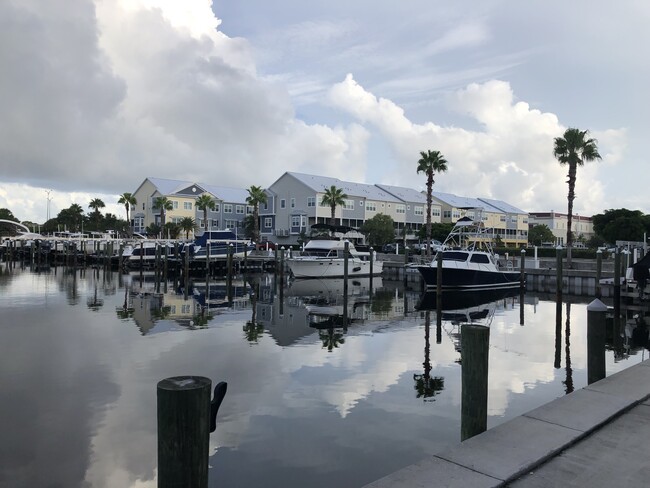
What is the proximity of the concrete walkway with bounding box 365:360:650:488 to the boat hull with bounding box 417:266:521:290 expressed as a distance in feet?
87.0

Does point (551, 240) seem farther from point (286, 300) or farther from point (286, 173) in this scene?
point (286, 300)

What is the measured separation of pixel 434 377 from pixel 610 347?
25.5 feet

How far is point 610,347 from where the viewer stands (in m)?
16.7

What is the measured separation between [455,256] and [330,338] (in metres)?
18.7

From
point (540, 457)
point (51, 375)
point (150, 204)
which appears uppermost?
point (150, 204)

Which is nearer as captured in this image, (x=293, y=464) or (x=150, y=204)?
(x=293, y=464)

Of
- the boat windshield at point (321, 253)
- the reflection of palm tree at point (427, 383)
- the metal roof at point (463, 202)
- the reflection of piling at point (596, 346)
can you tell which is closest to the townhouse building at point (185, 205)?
the metal roof at point (463, 202)

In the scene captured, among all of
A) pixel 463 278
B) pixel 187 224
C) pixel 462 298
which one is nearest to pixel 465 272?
pixel 463 278

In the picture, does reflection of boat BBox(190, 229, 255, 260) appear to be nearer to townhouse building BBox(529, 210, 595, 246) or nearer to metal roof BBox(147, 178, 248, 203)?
metal roof BBox(147, 178, 248, 203)

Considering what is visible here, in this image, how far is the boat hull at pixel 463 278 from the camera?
33.3 m

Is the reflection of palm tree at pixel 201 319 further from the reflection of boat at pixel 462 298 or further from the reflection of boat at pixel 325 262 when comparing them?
the reflection of boat at pixel 325 262

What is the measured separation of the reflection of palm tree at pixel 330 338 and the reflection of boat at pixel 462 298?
9.54 meters

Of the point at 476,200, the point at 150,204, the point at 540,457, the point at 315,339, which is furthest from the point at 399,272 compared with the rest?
the point at 476,200

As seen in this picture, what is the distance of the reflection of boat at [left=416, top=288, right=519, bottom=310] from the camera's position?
1121 inches
